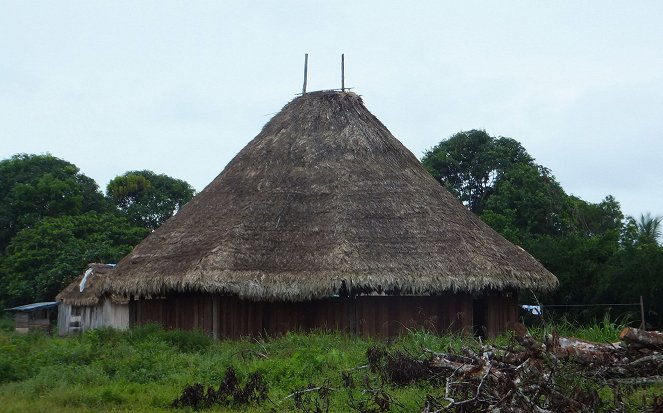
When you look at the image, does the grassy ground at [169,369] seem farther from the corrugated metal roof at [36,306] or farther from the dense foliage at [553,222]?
the corrugated metal roof at [36,306]

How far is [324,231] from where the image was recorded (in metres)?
15.3

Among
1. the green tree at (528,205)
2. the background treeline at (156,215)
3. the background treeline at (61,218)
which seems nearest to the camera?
the background treeline at (156,215)

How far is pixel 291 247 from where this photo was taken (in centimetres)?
1514

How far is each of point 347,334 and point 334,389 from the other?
251 inches

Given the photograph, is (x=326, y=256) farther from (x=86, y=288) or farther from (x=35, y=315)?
(x=35, y=315)

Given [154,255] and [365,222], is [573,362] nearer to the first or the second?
[365,222]

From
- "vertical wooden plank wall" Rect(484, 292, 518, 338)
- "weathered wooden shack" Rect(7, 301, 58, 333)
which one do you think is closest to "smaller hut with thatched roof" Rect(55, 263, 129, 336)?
"weathered wooden shack" Rect(7, 301, 58, 333)

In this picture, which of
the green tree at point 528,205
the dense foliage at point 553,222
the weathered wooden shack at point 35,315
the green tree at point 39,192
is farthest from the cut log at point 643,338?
the green tree at point 39,192

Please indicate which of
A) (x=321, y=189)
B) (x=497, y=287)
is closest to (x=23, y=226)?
(x=321, y=189)

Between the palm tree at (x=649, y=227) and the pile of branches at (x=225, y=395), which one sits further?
the palm tree at (x=649, y=227)

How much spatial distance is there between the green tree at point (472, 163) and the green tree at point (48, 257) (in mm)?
12075

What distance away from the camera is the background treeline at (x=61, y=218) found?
29.5 metres

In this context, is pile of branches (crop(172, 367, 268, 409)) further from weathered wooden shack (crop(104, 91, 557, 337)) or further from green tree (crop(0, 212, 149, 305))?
green tree (crop(0, 212, 149, 305))

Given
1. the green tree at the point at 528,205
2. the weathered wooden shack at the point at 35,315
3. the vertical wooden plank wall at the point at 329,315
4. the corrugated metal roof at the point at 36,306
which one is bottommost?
the weathered wooden shack at the point at 35,315
